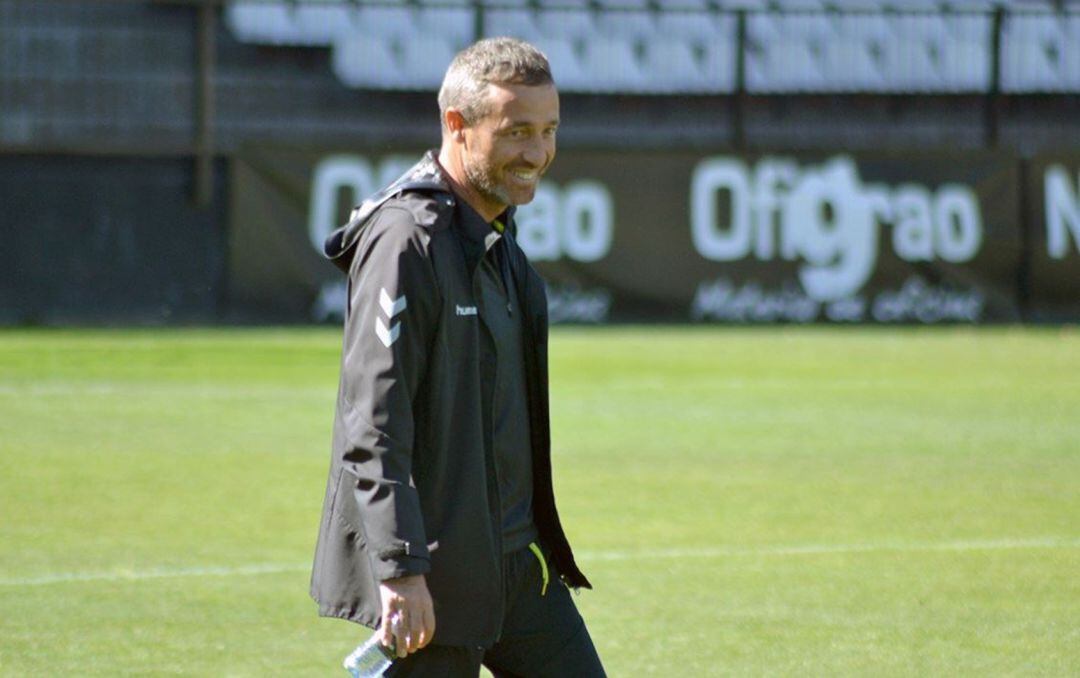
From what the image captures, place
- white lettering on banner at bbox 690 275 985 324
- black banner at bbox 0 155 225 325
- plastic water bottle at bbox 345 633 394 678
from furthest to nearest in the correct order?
white lettering on banner at bbox 690 275 985 324 < black banner at bbox 0 155 225 325 < plastic water bottle at bbox 345 633 394 678

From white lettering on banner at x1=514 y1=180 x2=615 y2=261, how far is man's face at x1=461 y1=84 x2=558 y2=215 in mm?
18571

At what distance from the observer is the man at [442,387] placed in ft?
13.4

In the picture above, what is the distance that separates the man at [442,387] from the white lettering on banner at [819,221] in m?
19.4

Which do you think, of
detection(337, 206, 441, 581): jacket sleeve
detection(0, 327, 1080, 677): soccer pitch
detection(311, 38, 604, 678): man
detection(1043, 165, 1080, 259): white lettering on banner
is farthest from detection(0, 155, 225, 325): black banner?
detection(337, 206, 441, 581): jacket sleeve

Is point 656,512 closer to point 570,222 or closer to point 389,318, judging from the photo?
point 389,318

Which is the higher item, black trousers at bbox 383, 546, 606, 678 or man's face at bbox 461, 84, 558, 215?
man's face at bbox 461, 84, 558, 215

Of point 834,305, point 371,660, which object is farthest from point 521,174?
point 834,305

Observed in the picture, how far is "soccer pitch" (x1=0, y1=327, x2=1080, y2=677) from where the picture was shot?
23.5 feet

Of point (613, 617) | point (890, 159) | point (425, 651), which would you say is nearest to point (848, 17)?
point (890, 159)

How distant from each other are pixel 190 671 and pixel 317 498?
4047mm

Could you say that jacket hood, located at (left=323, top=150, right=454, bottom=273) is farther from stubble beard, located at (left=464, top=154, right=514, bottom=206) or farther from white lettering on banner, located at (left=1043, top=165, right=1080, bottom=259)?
white lettering on banner, located at (left=1043, top=165, right=1080, bottom=259)

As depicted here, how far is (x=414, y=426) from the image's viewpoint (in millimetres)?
4188

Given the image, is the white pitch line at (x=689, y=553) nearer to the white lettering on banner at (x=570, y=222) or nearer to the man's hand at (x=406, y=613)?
the man's hand at (x=406, y=613)

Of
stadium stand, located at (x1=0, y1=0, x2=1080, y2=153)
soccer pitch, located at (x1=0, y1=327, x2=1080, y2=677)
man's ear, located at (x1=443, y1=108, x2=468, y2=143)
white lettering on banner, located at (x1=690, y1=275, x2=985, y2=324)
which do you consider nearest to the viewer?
man's ear, located at (x1=443, y1=108, x2=468, y2=143)
